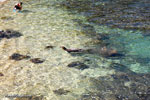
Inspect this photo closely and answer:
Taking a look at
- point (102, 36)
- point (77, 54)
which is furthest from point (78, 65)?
point (102, 36)

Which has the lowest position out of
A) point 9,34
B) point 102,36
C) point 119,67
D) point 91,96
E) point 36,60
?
point 91,96

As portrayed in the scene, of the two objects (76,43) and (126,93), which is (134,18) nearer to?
(76,43)

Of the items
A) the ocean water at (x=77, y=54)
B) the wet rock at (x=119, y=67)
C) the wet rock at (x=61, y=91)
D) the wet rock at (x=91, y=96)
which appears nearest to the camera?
the wet rock at (x=91, y=96)

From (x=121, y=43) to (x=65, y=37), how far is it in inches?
145

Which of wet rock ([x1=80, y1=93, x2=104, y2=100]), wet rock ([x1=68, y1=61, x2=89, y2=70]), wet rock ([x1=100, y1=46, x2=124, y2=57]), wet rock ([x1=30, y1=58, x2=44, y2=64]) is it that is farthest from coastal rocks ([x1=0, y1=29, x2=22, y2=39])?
wet rock ([x1=80, y1=93, x2=104, y2=100])

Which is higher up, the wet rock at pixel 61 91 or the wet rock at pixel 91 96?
the wet rock at pixel 61 91

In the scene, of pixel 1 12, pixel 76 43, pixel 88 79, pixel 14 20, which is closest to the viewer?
pixel 88 79

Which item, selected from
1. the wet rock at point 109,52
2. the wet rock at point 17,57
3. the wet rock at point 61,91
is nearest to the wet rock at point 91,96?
the wet rock at point 61,91

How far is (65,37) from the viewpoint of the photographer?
16516 millimetres

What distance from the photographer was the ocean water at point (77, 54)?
10734mm

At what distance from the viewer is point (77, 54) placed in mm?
14094

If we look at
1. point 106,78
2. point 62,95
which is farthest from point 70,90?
point 106,78

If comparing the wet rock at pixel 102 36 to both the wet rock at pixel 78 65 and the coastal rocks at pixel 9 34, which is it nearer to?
the wet rock at pixel 78 65

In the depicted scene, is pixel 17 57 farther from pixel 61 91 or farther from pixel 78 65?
pixel 61 91
